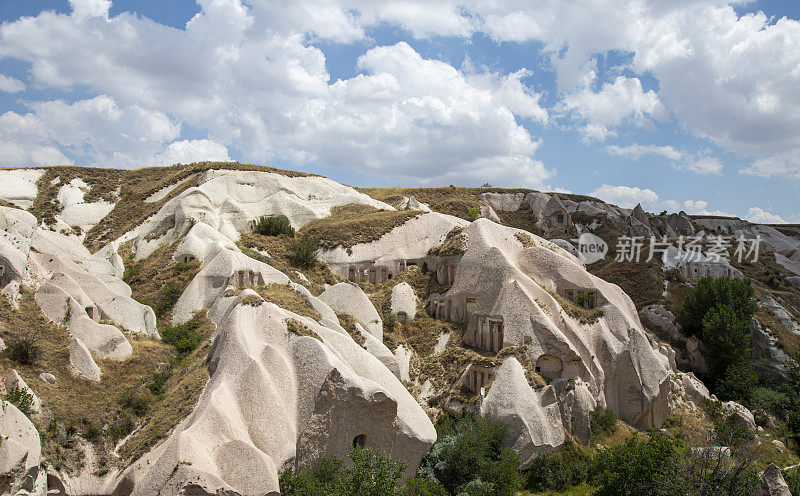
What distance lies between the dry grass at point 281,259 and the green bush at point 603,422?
66.3ft

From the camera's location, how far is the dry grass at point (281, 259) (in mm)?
39781

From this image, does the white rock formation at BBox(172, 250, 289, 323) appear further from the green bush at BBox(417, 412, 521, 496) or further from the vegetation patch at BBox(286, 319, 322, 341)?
the green bush at BBox(417, 412, 521, 496)

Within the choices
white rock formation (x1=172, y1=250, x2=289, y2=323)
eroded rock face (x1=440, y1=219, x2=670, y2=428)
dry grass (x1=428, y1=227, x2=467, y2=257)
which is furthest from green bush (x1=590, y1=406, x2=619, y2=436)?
white rock formation (x1=172, y1=250, x2=289, y2=323)

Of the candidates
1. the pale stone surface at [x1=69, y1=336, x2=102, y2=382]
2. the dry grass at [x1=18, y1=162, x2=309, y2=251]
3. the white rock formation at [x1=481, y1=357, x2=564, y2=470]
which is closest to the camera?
the pale stone surface at [x1=69, y1=336, x2=102, y2=382]

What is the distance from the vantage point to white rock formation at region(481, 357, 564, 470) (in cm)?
2734

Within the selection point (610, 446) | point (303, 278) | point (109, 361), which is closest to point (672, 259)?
point (610, 446)

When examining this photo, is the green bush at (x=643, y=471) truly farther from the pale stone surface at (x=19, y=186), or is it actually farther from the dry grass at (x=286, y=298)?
the pale stone surface at (x=19, y=186)

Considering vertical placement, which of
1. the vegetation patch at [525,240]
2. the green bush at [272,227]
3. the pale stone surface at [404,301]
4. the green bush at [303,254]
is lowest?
the pale stone surface at [404,301]

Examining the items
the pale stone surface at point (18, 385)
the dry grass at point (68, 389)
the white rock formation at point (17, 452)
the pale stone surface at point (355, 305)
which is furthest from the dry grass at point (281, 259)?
the white rock formation at point (17, 452)

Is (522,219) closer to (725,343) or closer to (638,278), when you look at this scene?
(638,278)

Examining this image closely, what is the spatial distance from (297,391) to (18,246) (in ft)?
59.7

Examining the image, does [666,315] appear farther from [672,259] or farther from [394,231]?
[394,231]

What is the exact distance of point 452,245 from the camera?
133 feet

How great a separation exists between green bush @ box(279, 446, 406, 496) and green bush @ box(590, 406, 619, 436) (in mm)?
17209
